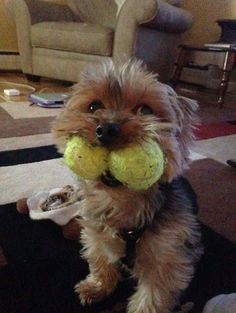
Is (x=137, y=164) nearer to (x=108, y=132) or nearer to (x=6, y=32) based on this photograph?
(x=108, y=132)

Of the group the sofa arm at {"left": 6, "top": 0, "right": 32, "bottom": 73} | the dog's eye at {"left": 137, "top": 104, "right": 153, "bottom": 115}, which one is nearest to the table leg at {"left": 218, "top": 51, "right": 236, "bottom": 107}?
the sofa arm at {"left": 6, "top": 0, "right": 32, "bottom": 73}

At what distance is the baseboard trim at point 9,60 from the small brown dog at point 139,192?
3.52 meters

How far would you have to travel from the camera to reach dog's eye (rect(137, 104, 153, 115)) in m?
0.63

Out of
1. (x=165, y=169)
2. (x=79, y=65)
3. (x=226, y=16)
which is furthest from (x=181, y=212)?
(x=226, y=16)

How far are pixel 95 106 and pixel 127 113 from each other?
3.0 inches

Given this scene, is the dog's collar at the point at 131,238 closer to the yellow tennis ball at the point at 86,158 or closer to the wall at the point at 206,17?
the yellow tennis ball at the point at 86,158

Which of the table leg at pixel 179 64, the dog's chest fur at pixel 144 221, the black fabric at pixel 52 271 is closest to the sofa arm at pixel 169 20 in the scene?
the table leg at pixel 179 64

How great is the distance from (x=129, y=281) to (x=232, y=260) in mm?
297

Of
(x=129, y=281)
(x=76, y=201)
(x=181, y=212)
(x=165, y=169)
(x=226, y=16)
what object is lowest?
(x=129, y=281)

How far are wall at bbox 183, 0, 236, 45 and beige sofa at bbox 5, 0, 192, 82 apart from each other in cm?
76

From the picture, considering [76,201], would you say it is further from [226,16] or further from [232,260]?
[226,16]

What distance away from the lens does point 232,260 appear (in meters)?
0.92

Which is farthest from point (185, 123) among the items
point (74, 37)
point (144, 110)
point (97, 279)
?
point (74, 37)

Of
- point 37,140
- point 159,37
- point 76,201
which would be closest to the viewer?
point 76,201
